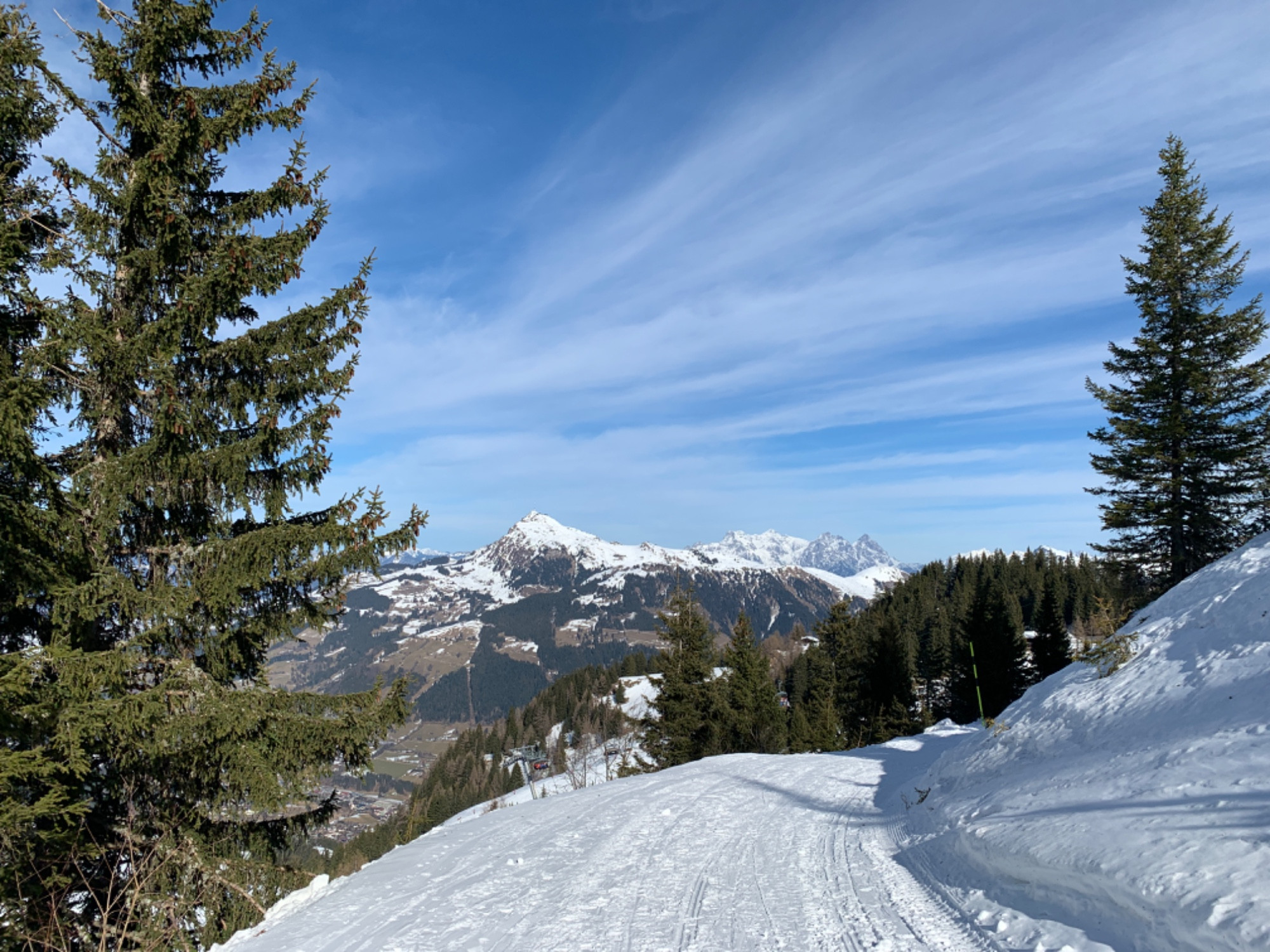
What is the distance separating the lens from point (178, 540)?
7.04 metres

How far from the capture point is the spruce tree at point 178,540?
570cm

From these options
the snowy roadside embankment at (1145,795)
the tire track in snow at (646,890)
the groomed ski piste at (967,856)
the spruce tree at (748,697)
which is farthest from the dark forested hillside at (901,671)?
the tire track in snow at (646,890)

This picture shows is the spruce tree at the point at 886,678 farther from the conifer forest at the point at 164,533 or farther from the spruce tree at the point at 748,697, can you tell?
the conifer forest at the point at 164,533

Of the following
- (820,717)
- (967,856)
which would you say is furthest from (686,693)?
(967,856)

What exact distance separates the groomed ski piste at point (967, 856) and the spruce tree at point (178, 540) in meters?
1.58

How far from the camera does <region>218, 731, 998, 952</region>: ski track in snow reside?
181 inches

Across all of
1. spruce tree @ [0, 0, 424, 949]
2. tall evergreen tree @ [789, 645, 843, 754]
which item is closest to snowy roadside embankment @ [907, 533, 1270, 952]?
spruce tree @ [0, 0, 424, 949]

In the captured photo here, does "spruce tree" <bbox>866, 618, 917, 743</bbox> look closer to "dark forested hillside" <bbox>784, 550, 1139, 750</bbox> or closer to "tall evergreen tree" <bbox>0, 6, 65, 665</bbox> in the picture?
"dark forested hillside" <bbox>784, 550, 1139, 750</bbox>

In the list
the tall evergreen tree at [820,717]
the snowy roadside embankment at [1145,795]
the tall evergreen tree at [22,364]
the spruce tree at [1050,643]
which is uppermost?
the tall evergreen tree at [22,364]

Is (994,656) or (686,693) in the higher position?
(686,693)

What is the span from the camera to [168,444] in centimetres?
621

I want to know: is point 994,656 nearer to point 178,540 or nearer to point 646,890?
point 646,890

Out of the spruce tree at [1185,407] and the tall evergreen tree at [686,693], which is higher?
the spruce tree at [1185,407]

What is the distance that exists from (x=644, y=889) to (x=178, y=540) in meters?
6.38
